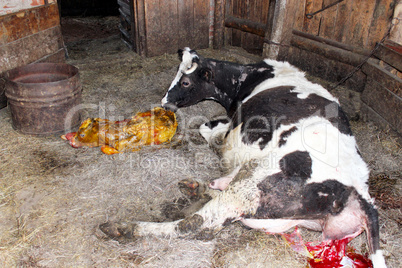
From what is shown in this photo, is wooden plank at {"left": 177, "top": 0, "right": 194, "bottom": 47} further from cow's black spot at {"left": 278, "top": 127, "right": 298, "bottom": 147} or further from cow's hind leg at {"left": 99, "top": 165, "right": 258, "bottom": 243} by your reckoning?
cow's hind leg at {"left": 99, "top": 165, "right": 258, "bottom": 243}

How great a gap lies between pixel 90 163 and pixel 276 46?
419 cm

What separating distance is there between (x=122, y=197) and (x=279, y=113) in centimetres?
184

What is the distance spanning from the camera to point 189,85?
4.48m

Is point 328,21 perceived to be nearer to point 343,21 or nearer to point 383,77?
point 343,21

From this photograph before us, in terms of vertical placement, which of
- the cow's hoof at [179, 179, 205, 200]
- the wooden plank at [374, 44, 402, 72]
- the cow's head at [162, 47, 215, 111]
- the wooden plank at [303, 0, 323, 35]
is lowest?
the cow's hoof at [179, 179, 205, 200]

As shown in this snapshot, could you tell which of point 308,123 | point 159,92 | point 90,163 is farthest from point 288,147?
point 159,92

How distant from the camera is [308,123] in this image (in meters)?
2.96

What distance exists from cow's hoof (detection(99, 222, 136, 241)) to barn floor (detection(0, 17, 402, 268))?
56mm

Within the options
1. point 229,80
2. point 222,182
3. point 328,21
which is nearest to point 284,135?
point 222,182

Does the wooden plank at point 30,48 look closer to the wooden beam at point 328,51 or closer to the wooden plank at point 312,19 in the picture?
the wooden beam at point 328,51

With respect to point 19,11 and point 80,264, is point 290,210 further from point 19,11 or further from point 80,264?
point 19,11

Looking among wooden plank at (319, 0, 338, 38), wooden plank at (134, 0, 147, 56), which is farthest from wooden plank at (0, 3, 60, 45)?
wooden plank at (319, 0, 338, 38)

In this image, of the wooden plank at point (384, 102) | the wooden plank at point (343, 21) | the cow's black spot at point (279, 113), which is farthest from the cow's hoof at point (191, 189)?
the wooden plank at point (343, 21)

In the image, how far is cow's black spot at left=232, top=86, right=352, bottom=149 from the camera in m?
3.06
